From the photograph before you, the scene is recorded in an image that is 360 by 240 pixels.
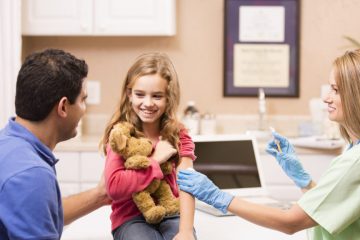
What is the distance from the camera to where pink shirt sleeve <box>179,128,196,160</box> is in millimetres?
1880

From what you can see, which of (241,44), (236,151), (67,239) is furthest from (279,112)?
(67,239)

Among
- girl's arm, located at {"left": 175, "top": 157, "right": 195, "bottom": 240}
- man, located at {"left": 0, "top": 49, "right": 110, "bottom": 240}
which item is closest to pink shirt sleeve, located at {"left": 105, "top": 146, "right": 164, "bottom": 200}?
girl's arm, located at {"left": 175, "top": 157, "right": 195, "bottom": 240}

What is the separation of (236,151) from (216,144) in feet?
0.29

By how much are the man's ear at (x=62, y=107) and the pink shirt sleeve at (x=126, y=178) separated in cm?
40

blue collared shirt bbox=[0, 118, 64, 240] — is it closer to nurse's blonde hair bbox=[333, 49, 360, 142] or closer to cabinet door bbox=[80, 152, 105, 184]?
nurse's blonde hair bbox=[333, 49, 360, 142]

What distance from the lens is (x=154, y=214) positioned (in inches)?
68.4

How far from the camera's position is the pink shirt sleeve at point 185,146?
6.17ft

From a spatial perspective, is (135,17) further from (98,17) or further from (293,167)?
(293,167)

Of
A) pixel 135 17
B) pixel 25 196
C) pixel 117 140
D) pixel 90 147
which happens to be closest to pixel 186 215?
pixel 117 140

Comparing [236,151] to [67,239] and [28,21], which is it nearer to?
[67,239]

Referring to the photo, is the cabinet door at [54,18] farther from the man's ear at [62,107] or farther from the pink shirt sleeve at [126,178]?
the man's ear at [62,107]

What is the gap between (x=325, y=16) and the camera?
3594mm

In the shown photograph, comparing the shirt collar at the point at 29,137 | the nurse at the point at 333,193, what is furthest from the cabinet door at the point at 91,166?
the shirt collar at the point at 29,137

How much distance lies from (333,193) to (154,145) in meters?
0.60
